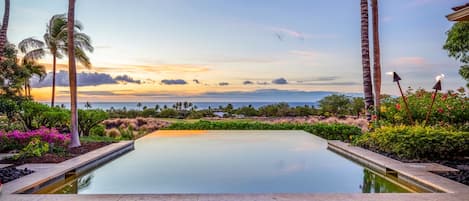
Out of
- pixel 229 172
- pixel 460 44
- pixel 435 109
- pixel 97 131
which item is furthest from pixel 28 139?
pixel 460 44

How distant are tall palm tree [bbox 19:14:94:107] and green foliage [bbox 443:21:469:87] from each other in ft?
39.0

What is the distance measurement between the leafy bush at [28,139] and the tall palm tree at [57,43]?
5289 millimetres

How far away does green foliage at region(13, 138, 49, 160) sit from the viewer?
6789 millimetres

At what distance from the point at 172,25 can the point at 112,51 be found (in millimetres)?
2536

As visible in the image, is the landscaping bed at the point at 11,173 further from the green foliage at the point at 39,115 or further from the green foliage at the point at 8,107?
the green foliage at the point at 39,115

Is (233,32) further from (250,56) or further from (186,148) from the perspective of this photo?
(186,148)

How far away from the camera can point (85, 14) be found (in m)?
13.2

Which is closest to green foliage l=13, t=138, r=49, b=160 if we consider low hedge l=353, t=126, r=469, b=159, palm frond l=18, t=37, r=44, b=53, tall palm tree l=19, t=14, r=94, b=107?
tall palm tree l=19, t=14, r=94, b=107

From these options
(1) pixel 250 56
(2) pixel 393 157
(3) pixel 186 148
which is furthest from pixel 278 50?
(2) pixel 393 157

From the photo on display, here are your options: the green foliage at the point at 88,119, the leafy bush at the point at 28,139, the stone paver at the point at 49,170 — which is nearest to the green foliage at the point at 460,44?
the stone paver at the point at 49,170

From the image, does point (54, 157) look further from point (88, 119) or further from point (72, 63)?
point (88, 119)

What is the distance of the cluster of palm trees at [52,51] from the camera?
27.3 feet

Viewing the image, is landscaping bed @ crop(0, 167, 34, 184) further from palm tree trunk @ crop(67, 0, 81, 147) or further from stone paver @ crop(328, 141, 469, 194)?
stone paver @ crop(328, 141, 469, 194)

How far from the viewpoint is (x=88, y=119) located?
465 inches
